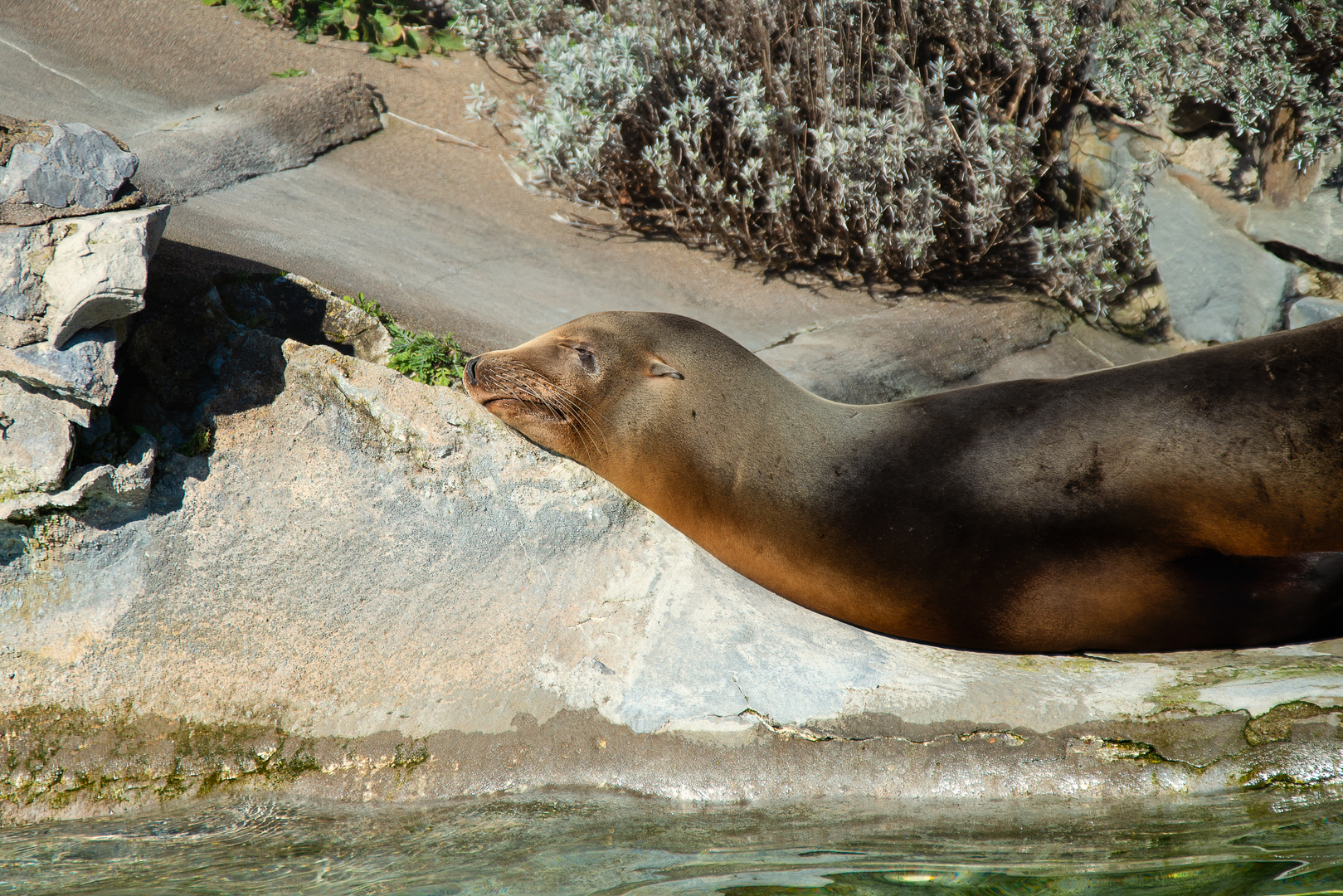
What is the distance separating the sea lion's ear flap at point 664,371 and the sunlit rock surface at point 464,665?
20.6 inches

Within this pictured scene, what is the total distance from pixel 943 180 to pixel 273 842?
18.1 ft

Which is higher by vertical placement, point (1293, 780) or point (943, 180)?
point (943, 180)

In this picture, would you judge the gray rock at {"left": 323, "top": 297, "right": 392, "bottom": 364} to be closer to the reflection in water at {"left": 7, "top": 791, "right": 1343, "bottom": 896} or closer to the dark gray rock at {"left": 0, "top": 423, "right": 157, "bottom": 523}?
the dark gray rock at {"left": 0, "top": 423, "right": 157, "bottom": 523}

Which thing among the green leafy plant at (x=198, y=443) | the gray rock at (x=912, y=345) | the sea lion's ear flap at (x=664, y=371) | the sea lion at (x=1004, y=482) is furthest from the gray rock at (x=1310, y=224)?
the green leafy plant at (x=198, y=443)

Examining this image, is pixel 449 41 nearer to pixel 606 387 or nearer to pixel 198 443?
pixel 606 387

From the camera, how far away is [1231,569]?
10.7ft

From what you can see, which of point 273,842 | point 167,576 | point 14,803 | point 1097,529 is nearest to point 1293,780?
point 1097,529

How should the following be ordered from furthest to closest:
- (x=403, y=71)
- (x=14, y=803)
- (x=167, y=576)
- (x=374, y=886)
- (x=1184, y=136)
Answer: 1. (x=403, y=71)
2. (x=1184, y=136)
3. (x=167, y=576)
4. (x=14, y=803)
5. (x=374, y=886)

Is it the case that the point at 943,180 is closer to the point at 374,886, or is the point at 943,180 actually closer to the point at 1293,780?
the point at 1293,780

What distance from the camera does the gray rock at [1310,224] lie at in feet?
17.3

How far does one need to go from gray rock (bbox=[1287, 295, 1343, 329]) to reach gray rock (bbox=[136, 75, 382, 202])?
242 inches

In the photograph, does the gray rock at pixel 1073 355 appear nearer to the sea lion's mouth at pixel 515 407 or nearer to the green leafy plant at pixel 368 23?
the sea lion's mouth at pixel 515 407

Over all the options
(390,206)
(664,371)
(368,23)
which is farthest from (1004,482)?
(368,23)

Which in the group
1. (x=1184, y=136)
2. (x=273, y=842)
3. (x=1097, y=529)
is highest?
(x=1184, y=136)
